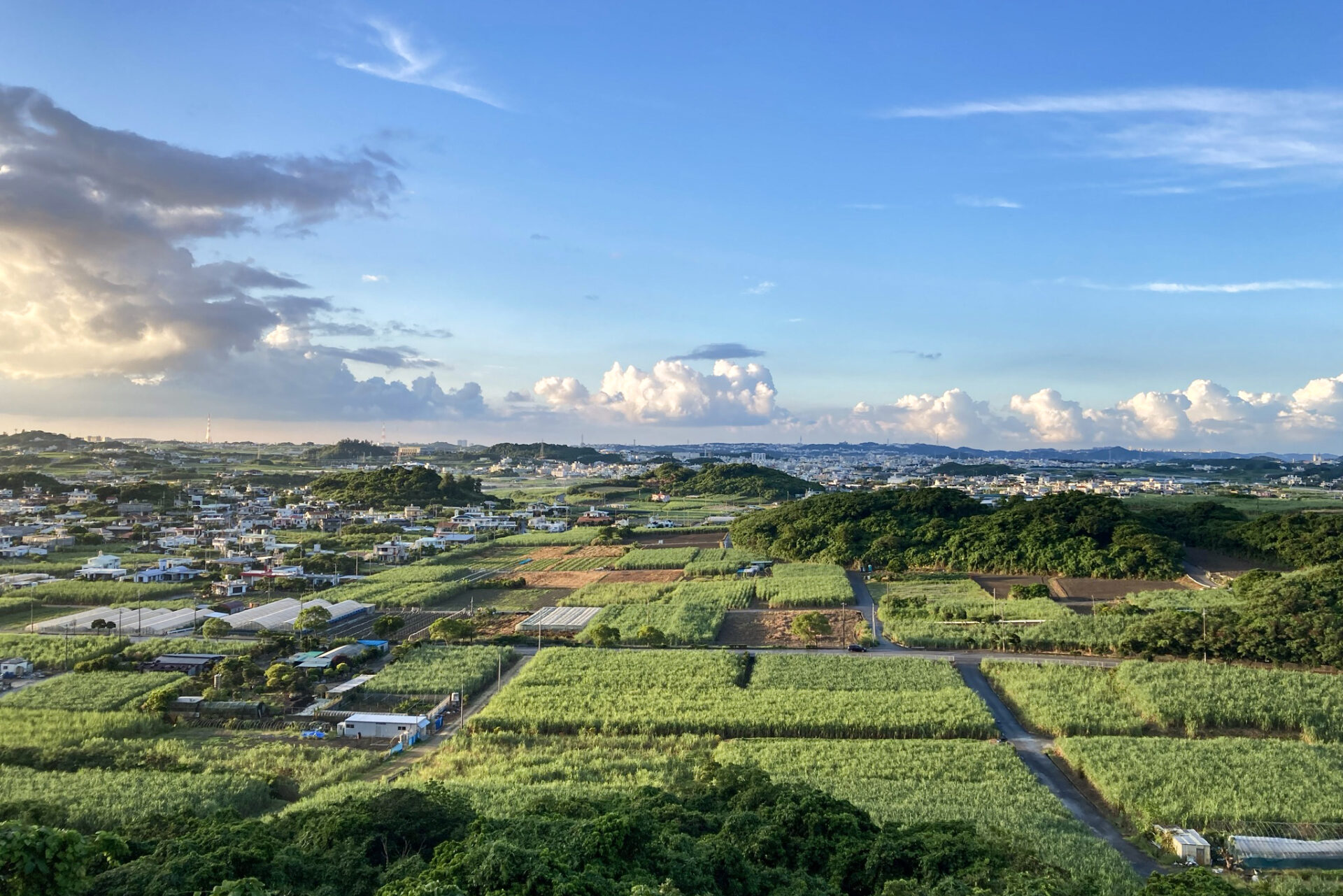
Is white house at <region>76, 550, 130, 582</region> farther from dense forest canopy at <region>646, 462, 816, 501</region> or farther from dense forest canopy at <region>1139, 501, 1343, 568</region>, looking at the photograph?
dense forest canopy at <region>646, 462, 816, 501</region>

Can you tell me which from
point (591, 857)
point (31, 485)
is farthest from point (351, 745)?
point (31, 485)

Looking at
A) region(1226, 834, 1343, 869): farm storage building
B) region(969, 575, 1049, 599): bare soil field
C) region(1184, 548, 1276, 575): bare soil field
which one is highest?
region(1184, 548, 1276, 575): bare soil field

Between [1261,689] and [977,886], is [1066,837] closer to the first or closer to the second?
[977,886]

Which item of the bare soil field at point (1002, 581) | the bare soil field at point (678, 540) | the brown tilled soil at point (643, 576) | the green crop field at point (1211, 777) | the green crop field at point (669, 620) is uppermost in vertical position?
the green crop field at point (1211, 777)

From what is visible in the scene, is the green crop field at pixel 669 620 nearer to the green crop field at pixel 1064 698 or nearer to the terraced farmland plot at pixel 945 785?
the green crop field at pixel 1064 698

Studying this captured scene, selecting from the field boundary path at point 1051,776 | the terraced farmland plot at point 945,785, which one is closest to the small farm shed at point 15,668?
the terraced farmland plot at point 945,785

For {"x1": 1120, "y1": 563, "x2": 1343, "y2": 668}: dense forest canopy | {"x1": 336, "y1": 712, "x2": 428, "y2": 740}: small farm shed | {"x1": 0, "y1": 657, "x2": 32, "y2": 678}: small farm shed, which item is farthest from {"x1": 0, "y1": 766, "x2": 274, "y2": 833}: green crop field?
{"x1": 1120, "y1": 563, "x2": 1343, "y2": 668}: dense forest canopy
